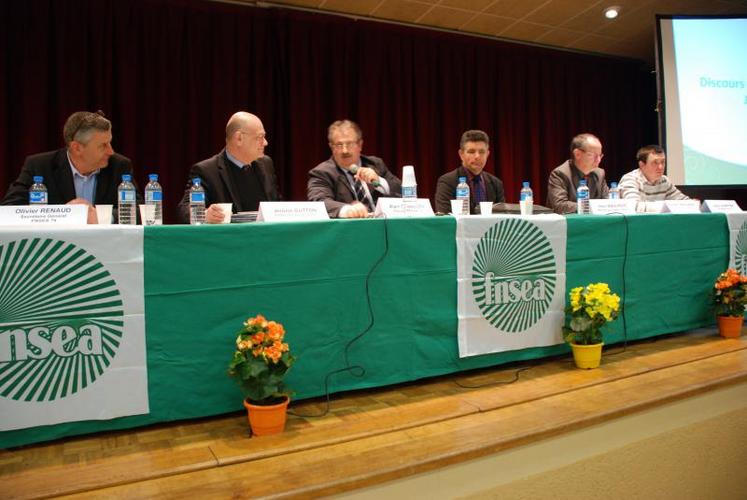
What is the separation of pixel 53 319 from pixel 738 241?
289cm

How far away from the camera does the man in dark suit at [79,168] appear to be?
2238 mm

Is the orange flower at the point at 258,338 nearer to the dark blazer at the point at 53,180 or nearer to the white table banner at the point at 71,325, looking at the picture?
the white table banner at the point at 71,325

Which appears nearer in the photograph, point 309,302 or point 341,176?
point 309,302

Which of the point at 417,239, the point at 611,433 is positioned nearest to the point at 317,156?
the point at 417,239

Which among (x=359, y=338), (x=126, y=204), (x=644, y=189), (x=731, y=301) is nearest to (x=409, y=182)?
(x=359, y=338)

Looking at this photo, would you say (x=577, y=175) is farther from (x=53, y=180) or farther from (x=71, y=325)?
(x=71, y=325)

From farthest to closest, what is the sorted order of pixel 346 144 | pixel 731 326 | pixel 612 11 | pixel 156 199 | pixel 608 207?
pixel 612 11 → pixel 346 144 → pixel 731 326 → pixel 608 207 → pixel 156 199

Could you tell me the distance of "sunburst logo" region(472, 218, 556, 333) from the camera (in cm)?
202

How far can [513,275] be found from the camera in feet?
6.79

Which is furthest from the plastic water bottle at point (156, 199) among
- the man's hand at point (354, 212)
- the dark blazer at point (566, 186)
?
the dark blazer at point (566, 186)

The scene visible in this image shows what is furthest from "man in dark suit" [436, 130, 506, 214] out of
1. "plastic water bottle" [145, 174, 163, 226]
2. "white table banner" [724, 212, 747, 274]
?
"plastic water bottle" [145, 174, 163, 226]

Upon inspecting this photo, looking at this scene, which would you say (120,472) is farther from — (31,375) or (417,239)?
(417,239)

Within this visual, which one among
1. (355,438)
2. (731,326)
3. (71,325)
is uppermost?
(71,325)

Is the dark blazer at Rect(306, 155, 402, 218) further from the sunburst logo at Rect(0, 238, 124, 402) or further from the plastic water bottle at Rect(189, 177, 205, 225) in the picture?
the sunburst logo at Rect(0, 238, 124, 402)
